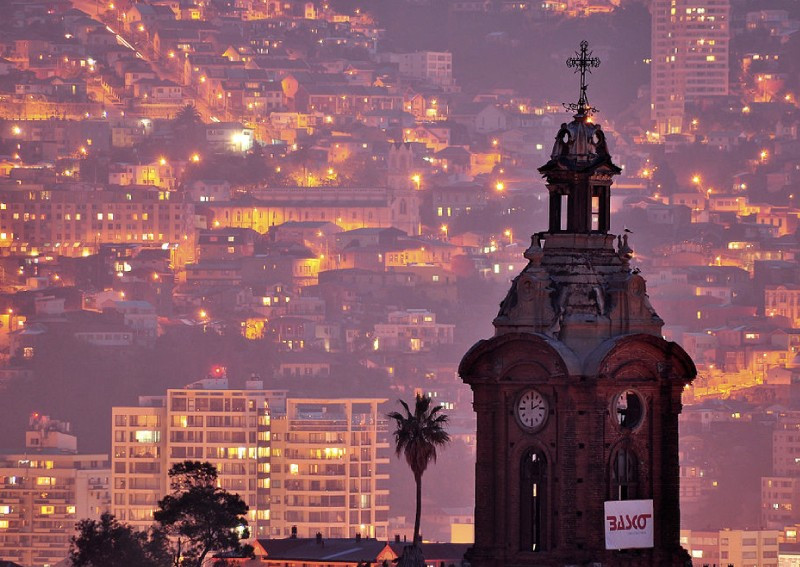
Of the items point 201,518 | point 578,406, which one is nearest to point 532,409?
point 578,406

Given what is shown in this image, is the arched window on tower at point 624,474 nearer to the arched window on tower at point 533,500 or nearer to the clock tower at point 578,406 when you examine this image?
the clock tower at point 578,406

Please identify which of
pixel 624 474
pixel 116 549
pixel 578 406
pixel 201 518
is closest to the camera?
pixel 578 406

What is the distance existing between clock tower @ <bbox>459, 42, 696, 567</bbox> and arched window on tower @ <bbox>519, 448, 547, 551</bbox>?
0.02m

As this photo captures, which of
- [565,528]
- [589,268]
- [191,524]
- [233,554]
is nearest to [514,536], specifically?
[565,528]

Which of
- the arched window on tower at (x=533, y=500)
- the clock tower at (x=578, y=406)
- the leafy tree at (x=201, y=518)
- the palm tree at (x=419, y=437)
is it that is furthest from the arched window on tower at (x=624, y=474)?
the leafy tree at (x=201, y=518)

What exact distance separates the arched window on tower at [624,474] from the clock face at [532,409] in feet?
4.48

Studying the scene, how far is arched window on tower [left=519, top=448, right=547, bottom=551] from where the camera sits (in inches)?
2137

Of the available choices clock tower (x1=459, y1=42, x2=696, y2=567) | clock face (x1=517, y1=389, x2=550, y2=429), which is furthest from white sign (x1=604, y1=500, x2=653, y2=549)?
clock face (x1=517, y1=389, x2=550, y2=429)

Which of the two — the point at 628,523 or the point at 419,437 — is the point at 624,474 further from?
the point at 419,437

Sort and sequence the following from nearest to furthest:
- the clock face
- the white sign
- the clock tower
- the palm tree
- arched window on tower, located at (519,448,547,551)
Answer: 1. the white sign
2. the clock tower
3. arched window on tower, located at (519,448,547,551)
4. the clock face
5. the palm tree

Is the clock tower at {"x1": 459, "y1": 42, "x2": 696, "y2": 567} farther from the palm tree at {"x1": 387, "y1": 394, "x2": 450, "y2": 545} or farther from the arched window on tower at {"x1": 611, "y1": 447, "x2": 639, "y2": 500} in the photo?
the palm tree at {"x1": 387, "y1": 394, "x2": 450, "y2": 545}

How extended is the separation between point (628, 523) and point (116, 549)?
43.0m

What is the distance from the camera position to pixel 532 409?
180 ft

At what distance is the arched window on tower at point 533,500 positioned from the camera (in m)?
54.3
